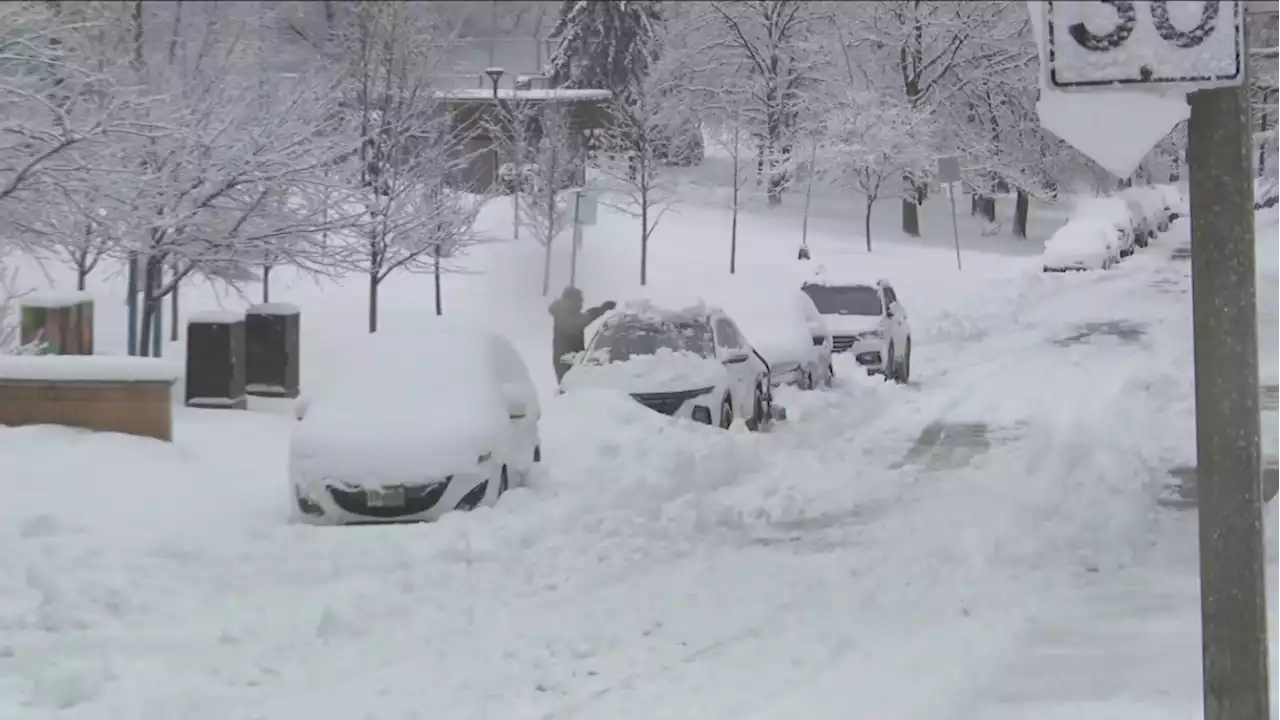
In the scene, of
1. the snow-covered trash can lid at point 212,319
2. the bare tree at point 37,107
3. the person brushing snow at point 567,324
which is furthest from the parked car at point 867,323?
the bare tree at point 37,107

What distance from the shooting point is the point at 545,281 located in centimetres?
3659

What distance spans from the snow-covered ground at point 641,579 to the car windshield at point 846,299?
5.91 metres

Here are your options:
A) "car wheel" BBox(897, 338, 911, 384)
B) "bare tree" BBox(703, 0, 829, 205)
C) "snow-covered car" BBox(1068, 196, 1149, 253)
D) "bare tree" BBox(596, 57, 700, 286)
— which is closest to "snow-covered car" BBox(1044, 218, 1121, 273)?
"snow-covered car" BBox(1068, 196, 1149, 253)

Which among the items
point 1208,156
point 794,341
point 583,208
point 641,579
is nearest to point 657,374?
point 794,341

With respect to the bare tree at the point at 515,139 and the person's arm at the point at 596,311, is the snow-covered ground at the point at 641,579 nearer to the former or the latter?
the person's arm at the point at 596,311

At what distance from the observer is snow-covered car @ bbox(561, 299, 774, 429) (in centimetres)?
1723

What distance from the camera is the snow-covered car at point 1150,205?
185 feet

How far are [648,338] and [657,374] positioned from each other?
43.8 inches

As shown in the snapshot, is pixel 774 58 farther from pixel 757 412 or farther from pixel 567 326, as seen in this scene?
pixel 757 412

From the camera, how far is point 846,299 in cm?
2494

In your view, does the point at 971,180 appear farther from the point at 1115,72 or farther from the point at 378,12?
the point at 1115,72

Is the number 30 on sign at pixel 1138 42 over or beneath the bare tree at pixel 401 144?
beneath

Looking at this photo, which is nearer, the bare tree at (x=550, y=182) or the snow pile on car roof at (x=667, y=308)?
the snow pile on car roof at (x=667, y=308)

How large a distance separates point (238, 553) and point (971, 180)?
4736cm
